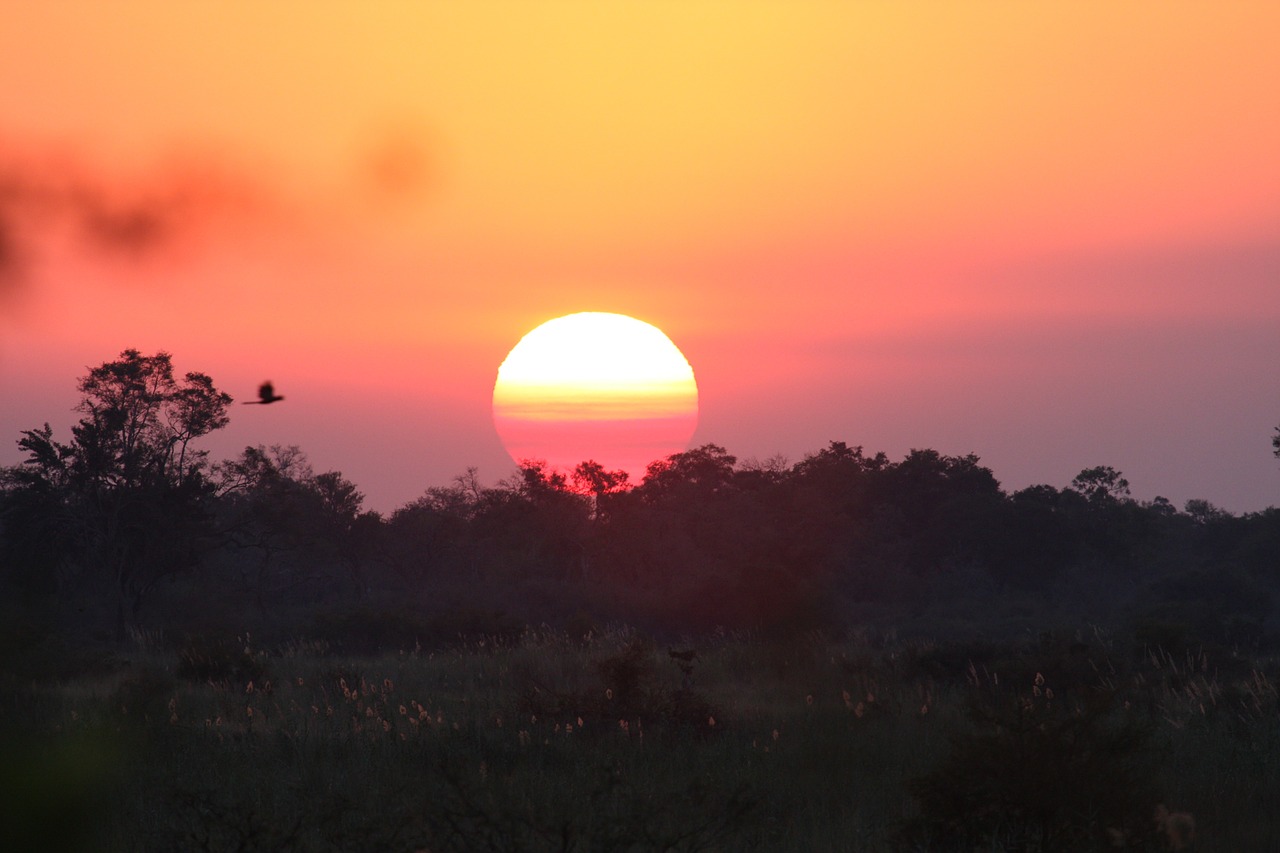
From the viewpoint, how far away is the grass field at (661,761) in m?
8.35

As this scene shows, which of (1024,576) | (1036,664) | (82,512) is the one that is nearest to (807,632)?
(1036,664)

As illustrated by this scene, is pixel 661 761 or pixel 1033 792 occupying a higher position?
pixel 1033 792

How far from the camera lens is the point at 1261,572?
52156 millimetres

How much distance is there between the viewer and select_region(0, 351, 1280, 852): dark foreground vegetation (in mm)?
8906

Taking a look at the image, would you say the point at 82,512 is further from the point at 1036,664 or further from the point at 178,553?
the point at 1036,664

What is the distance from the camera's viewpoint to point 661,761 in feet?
39.9

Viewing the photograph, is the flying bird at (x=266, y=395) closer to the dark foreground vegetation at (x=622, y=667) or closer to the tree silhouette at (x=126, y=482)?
the dark foreground vegetation at (x=622, y=667)

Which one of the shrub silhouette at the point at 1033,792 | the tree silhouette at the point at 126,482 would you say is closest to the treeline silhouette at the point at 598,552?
the tree silhouette at the point at 126,482

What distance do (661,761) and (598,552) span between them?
41.2 m

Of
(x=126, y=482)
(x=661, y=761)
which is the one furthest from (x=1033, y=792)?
(x=126, y=482)

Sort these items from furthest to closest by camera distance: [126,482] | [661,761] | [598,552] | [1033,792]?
[598,552] < [126,482] < [661,761] < [1033,792]

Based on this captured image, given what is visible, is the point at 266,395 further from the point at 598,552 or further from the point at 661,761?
the point at 598,552

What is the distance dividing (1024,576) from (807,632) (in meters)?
26.6

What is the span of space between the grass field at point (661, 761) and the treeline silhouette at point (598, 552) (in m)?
8.37
